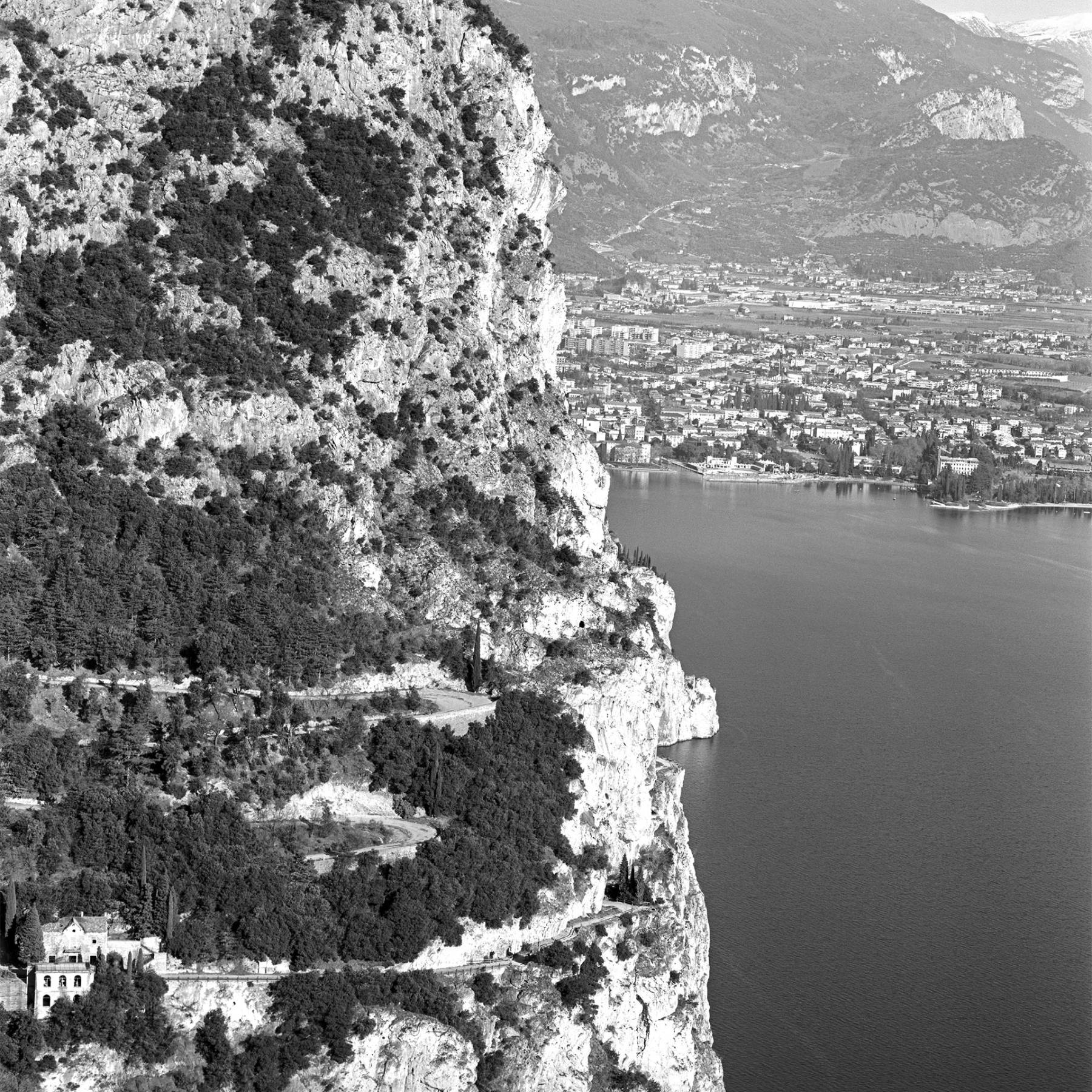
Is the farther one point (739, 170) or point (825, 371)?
point (739, 170)

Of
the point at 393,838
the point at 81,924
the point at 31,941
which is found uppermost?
the point at 393,838

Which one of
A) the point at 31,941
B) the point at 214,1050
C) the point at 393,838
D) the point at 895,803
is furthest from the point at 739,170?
the point at 31,941

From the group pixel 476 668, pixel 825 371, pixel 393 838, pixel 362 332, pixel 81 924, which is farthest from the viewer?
pixel 825 371

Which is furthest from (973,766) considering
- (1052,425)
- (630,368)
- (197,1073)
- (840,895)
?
(630,368)

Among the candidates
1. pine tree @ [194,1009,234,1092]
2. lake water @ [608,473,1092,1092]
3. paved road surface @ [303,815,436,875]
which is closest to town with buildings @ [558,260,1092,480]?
lake water @ [608,473,1092,1092]

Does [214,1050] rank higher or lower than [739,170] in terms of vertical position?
lower

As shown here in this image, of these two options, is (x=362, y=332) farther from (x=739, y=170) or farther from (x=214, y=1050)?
(x=739, y=170)

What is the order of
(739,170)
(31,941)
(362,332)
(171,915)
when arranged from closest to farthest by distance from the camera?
1. (31,941)
2. (171,915)
3. (362,332)
4. (739,170)

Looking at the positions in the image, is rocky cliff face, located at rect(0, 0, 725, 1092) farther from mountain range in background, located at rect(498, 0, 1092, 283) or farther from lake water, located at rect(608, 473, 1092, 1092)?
mountain range in background, located at rect(498, 0, 1092, 283)

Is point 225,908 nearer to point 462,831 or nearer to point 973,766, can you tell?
point 462,831
